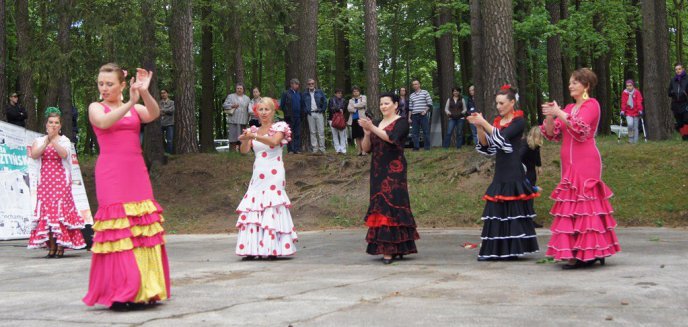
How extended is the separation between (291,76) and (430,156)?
9.03 metres

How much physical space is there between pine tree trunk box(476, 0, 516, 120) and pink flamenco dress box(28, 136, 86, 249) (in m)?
9.45

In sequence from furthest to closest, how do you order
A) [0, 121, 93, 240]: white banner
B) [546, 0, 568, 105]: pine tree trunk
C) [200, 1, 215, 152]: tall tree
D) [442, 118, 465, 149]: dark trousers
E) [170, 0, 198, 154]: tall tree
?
[546, 0, 568, 105]: pine tree trunk < [200, 1, 215, 152]: tall tree < [442, 118, 465, 149]: dark trousers < [170, 0, 198, 154]: tall tree < [0, 121, 93, 240]: white banner

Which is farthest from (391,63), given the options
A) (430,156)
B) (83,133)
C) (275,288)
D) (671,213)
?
(275,288)

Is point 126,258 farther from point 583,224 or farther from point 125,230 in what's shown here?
point 583,224

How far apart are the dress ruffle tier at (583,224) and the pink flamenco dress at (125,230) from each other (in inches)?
178

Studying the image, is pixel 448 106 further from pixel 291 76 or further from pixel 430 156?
pixel 291 76

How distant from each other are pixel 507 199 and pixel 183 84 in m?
16.0

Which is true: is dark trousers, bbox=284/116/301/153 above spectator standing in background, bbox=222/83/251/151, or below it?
below

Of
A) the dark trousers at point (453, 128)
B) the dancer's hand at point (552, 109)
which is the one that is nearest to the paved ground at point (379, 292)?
the dancer's hand at point (552, 109)

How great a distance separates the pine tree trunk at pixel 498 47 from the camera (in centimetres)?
1972

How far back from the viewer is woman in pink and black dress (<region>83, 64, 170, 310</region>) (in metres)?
7.64

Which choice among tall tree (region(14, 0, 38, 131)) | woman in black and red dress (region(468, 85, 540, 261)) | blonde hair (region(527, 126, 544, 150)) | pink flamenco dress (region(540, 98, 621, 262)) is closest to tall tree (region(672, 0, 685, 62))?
blonde hair (region(527, 126, 544, 150))

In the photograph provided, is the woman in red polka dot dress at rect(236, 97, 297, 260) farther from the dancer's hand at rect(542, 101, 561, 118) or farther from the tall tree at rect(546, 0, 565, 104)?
the tall tree at rect(546, 0, 565, 104)

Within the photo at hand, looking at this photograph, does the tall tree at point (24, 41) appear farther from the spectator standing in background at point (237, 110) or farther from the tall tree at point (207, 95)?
the spectator standing in background at point (237, 110)
